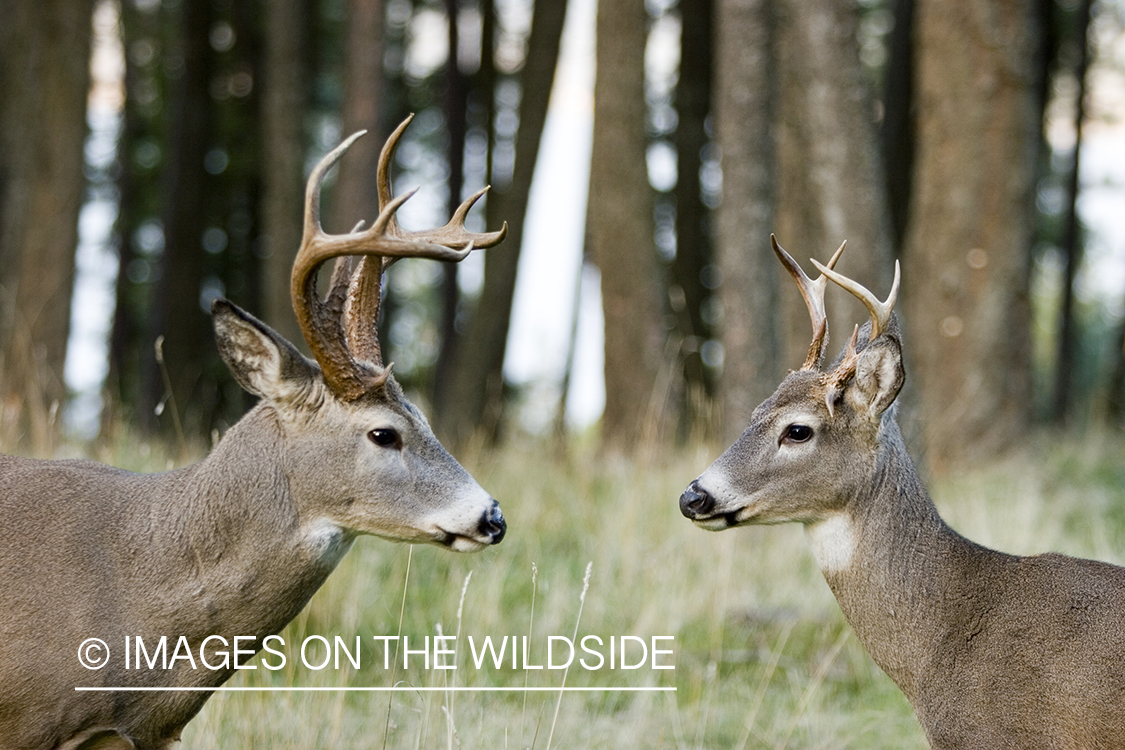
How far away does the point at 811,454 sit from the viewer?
418 centimetres

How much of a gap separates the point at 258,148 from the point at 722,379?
11.4 meters

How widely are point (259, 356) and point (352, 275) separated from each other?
1.80 ft

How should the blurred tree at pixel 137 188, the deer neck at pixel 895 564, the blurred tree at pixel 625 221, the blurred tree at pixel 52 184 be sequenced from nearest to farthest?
the deer neck at pixel 895 564 → the blurred tree at pixel 52 184 → the blurred tree at pixel 625 221 → the blurred tree at pixel 137 188

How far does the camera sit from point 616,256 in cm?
1016

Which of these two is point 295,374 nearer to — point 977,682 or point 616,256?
point 977,682

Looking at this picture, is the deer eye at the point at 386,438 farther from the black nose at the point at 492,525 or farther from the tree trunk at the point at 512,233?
the tree trunk at the point at 512,233

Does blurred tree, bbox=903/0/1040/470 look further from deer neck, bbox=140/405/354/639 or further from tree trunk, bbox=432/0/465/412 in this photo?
deer neck, bbox=140/405/354/639

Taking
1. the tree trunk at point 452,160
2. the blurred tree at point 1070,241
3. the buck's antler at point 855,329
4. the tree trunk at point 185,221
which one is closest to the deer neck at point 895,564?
the buck's antler at point 855,329

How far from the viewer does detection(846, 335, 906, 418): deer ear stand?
13.1 ft

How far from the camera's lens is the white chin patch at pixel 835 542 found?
13.5ft

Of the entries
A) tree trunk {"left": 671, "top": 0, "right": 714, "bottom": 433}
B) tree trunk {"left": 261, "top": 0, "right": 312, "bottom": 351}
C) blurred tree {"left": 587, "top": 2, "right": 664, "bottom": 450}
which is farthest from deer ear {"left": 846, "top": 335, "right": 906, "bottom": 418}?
tree trunk {"left": 671, "top": 0, "right": 714, "bottom": 433}

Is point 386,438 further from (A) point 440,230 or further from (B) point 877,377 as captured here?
(B) point 877,377

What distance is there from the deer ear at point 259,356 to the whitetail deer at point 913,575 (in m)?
1.40

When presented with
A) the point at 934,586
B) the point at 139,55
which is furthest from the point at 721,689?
the point at 139,55
